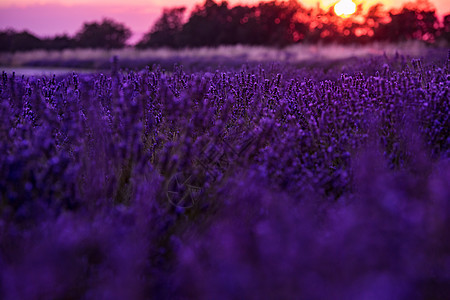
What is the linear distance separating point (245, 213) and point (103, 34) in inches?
1582

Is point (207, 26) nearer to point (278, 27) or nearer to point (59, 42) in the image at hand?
point (278, 27)

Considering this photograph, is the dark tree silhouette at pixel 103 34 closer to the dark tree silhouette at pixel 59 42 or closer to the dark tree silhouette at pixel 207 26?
the dark tree silhouette at pixel 59 42

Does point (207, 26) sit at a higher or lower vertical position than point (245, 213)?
higher

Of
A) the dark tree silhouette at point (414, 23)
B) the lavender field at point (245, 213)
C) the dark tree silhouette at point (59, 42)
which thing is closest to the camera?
the lavender field at point (245, 213)

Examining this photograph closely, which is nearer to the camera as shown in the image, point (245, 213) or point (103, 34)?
point (245, 213)

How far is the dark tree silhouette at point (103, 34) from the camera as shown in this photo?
3834 cm

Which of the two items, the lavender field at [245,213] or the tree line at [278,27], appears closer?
the lavender field at [245,213]

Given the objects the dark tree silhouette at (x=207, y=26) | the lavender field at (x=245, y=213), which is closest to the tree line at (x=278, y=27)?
the dark tree silhouette at (x=207, y=26)

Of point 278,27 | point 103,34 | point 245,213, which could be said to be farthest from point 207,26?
point 245,213

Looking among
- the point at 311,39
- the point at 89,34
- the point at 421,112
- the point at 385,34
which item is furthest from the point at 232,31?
the point at 421,112

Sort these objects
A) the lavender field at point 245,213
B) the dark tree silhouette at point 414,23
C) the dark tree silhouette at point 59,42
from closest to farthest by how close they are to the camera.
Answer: the lavender field at point 245,213
the dark tree silhouette at point 414,23
the dark tree silhouette at point 59,42

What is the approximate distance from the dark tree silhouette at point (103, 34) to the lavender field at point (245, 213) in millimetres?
37377

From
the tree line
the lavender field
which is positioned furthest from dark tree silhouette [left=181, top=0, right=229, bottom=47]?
the lavender field

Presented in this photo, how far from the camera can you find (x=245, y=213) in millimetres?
1906
